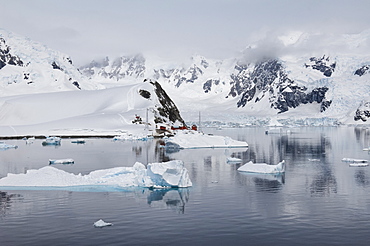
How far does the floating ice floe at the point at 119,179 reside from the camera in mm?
31422

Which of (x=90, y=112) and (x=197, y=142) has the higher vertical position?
(x=90, y=112)

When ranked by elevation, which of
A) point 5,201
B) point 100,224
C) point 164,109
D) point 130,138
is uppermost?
point 164,109

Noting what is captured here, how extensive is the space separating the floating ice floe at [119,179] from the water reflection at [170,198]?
102 centimetres

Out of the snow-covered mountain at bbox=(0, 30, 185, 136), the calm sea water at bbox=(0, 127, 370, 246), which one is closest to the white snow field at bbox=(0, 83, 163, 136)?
the snow-covered mountain at bbox=(0, 30, 185, 136)

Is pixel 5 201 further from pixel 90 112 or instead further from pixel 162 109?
pixel 90 112

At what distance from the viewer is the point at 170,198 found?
1124 inches

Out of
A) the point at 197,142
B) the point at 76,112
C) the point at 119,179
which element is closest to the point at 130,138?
the point at 197,142

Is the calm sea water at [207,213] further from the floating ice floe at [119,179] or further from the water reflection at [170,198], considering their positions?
the floating ice floe at [119,179]

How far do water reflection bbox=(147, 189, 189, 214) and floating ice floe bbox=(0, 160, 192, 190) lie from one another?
102cm

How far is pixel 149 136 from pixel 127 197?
254 ft

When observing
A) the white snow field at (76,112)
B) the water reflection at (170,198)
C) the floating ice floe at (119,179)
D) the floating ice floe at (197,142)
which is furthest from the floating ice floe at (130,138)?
the water reflection at (170,198)

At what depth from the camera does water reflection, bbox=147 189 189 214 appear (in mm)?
26345

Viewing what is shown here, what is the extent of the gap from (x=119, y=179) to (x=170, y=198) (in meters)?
6.57

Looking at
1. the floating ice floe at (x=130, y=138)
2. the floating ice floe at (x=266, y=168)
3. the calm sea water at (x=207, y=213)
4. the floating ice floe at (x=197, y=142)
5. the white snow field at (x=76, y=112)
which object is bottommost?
the calm sea water at (x=207, y=213)
